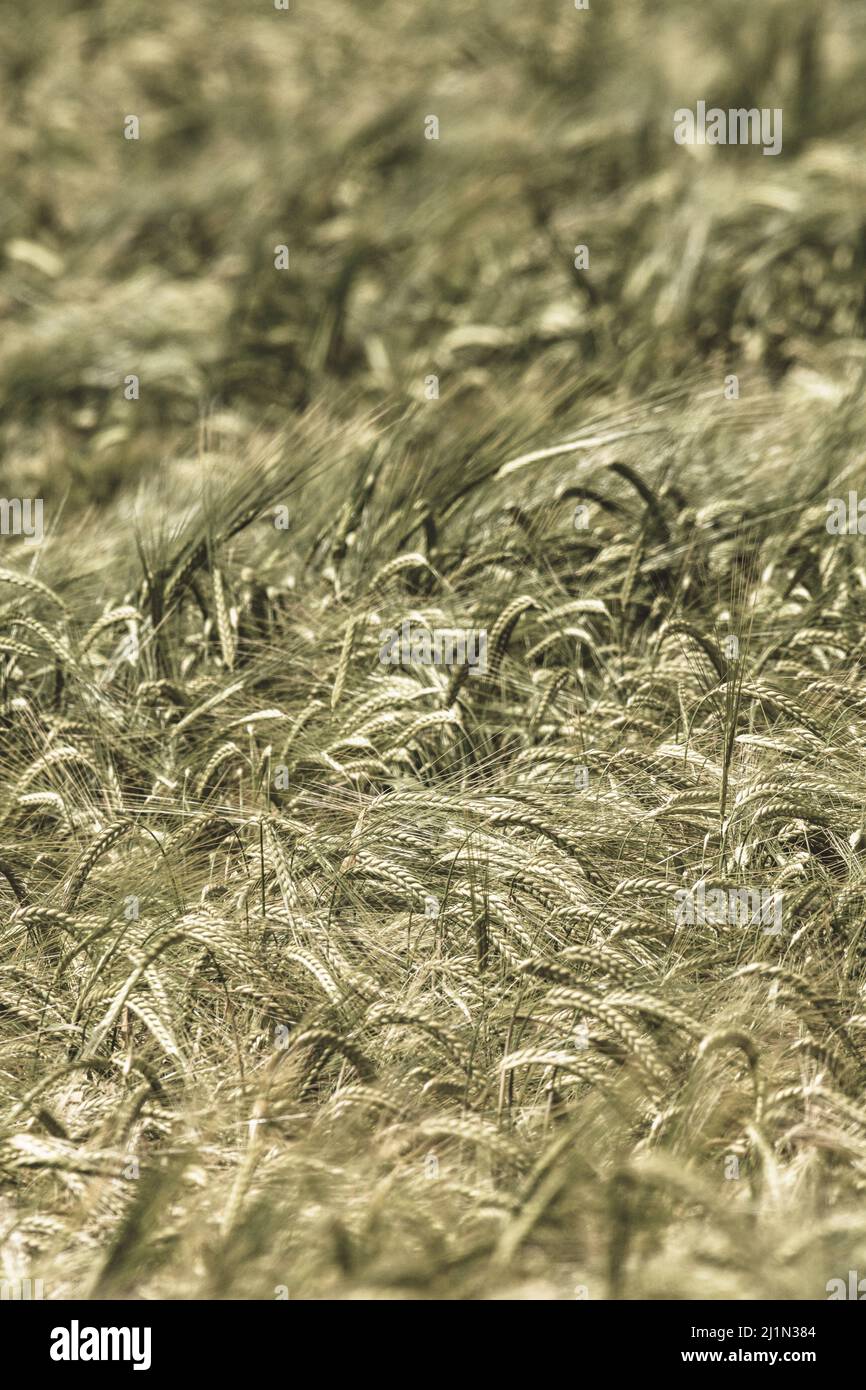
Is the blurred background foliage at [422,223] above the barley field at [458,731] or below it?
above

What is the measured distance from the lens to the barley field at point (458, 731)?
6.25 ft

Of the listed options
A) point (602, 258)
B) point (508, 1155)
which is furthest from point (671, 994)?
point (602, 258)

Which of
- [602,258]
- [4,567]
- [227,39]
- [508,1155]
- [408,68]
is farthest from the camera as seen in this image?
[227,39]

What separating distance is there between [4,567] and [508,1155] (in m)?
1.80

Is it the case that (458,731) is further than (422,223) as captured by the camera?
No

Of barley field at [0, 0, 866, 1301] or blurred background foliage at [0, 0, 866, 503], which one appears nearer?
barley field at [0, 0, 866, 1301]

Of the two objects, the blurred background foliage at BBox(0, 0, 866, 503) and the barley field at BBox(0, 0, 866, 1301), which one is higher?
the blurred background foliage at BBox(0, 0, 866, 503)

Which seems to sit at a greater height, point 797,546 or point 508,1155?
point 797,546

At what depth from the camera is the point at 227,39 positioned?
6727 millimetres

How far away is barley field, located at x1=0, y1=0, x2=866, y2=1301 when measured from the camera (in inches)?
75.0

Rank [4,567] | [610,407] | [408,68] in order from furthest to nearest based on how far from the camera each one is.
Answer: [408,68]
[610,407]
[4,567]

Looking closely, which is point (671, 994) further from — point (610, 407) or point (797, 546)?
point (610, 407)

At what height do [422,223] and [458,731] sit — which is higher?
[422,223]

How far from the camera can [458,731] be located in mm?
2779
